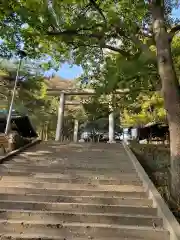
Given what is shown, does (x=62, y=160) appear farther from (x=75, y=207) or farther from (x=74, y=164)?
(x=75, y=207)

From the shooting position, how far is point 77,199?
7102 mm

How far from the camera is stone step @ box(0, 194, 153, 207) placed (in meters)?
6.92

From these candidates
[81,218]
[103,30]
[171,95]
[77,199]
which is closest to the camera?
[81,218]

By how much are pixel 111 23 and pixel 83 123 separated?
25.6 meters

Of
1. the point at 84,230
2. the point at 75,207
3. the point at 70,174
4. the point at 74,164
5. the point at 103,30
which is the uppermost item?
the point at 103,30

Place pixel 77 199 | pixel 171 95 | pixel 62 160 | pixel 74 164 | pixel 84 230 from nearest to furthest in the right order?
pixel 84 230 < pixel 77 199 < pixel 171 95 < pixel 74 164 < pixel 62 160

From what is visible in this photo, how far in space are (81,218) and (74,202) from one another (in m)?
0.87

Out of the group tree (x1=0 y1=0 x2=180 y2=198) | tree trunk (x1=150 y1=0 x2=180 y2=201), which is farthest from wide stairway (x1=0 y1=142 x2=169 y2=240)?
tree (x1=0 y1=0 x2=180 y2=198)

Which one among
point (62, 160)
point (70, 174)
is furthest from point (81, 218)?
point (62, 160)

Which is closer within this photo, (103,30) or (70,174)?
(70,174)

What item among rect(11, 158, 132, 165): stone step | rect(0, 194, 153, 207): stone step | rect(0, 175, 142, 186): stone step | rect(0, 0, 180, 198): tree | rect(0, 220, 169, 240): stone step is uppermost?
rect(0, 0, 180, 198): tree

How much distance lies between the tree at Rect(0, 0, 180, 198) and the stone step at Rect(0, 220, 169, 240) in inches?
70.2

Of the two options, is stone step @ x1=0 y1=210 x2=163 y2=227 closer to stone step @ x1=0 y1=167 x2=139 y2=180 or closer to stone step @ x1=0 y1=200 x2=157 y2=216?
stone step @ x1=0 y1=200 x2=157 y2=216

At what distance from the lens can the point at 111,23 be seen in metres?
9.45
